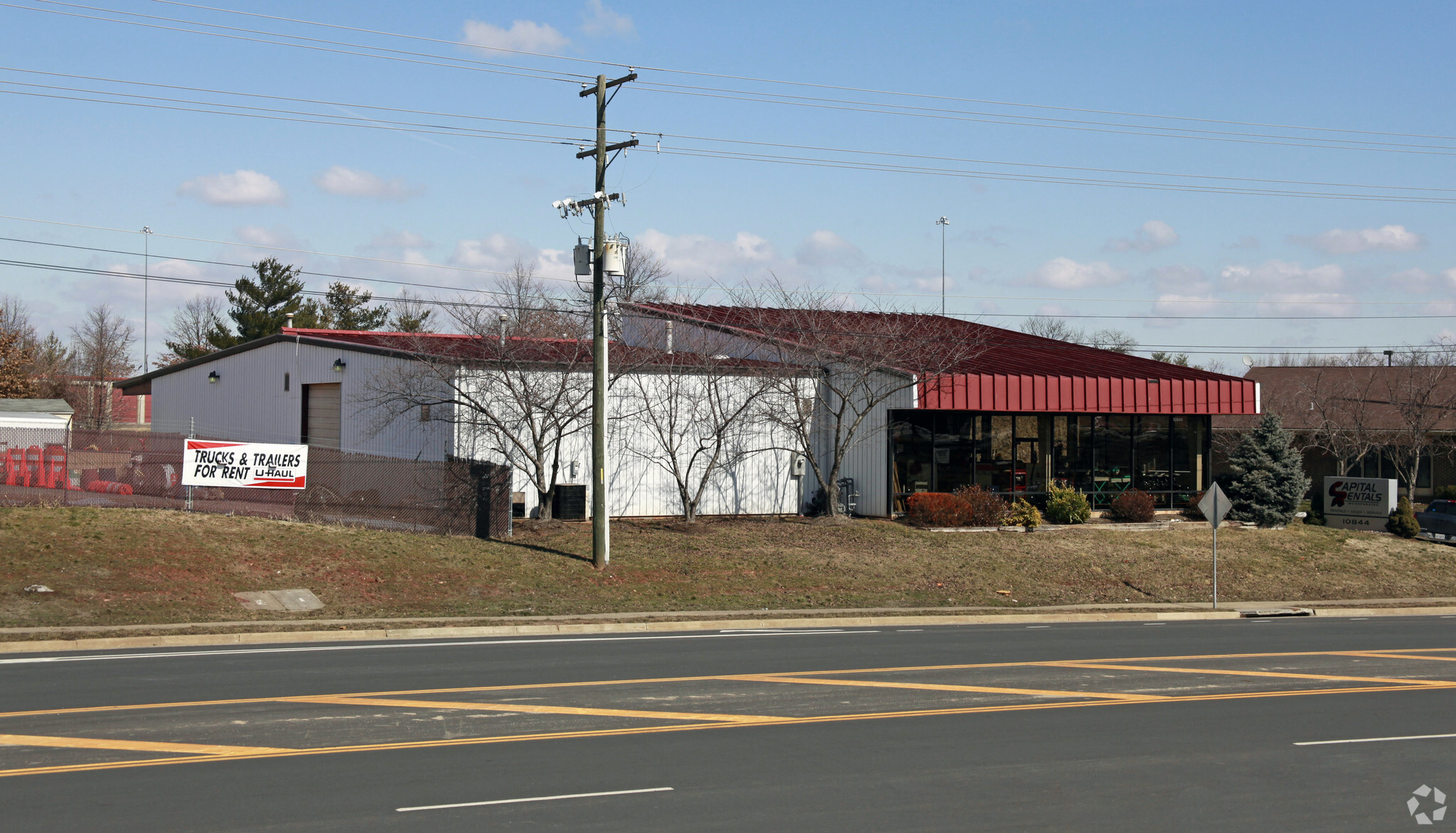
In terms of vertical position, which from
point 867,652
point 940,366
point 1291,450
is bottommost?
point 867,652

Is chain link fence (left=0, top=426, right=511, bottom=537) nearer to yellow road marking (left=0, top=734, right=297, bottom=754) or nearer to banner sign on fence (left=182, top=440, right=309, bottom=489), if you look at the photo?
banner sign on fence (left=182, top=440, right=309, bottom=489)

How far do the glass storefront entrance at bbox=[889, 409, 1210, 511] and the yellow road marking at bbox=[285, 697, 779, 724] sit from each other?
21.8 m

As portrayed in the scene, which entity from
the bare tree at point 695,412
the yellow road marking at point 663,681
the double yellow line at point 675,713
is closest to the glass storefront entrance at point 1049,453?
the bare tree at point 695,412

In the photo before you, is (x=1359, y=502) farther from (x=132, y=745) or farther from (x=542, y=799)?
(x=132, y=745)

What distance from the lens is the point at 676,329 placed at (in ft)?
122

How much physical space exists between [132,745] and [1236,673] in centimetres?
1324

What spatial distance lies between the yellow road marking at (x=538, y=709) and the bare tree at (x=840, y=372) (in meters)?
19.9

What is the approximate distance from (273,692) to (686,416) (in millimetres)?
19840

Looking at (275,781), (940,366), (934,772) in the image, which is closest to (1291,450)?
(940,366)

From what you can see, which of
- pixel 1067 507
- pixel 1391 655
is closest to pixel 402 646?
pixel 1391 655

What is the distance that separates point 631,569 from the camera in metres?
24.8

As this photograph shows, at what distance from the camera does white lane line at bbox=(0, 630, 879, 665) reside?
15.1 m

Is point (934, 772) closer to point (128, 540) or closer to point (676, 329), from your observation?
point (128, 540)

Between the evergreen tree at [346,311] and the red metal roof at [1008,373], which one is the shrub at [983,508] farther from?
the evergreen tree at [346,311]
